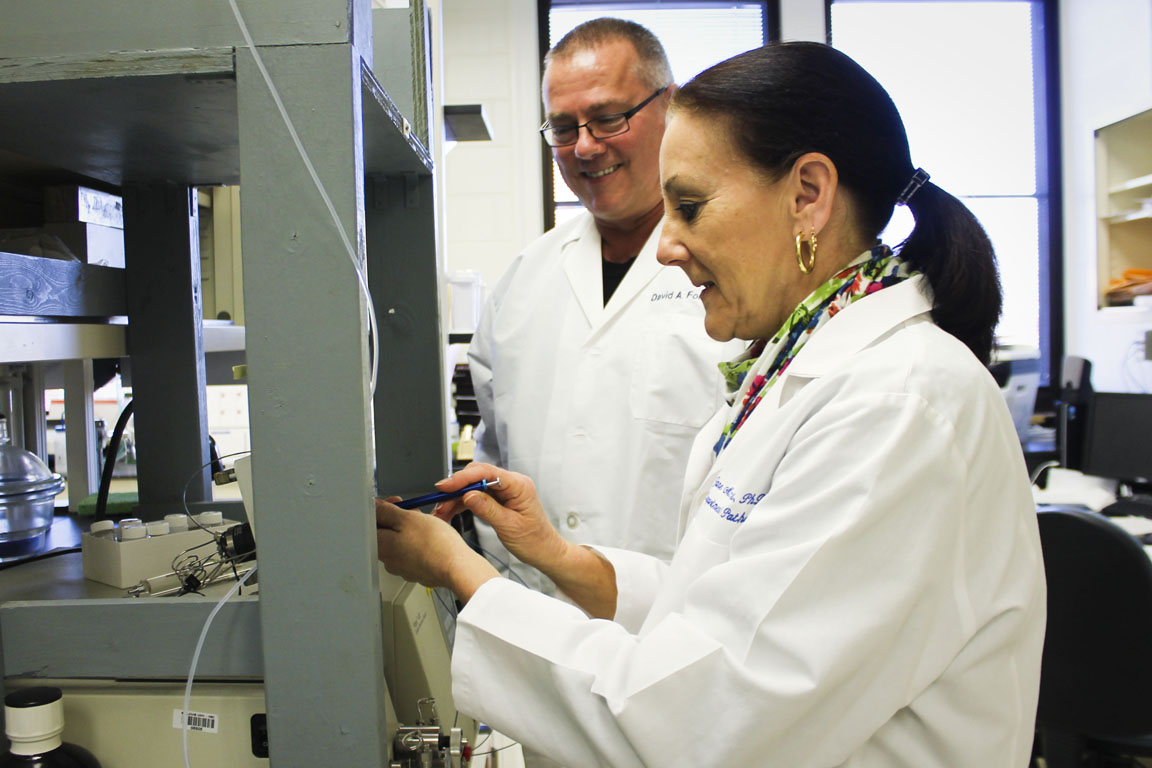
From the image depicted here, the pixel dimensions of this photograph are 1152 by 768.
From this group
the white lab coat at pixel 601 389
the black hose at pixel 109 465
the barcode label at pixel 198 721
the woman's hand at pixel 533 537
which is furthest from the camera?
the white lab coat at pixel 601 389

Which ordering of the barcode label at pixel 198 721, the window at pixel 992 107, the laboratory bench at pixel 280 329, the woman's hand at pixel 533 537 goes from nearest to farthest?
the laboratory bench at pixel 280 329 < the barcode label at pixel 198 721 < the woman's hand at pixel 533 537 < the window at pixel 992 107

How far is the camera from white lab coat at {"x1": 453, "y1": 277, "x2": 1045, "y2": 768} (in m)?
0.65

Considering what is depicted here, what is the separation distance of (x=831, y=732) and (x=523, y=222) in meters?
3.47

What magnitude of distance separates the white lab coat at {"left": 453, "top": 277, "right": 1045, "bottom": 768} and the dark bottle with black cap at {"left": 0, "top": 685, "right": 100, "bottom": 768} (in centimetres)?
34

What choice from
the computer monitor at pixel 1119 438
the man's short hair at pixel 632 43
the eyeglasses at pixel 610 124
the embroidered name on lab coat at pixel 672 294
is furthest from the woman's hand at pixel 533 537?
the computer monitor at pixel 1119 438

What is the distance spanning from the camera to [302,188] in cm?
64

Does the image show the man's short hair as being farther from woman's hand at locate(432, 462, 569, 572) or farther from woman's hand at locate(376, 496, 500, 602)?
woman's hand at locate(376, 496, 500, 602)

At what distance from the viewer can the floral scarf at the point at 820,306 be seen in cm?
84

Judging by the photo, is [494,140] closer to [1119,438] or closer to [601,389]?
[601,389]

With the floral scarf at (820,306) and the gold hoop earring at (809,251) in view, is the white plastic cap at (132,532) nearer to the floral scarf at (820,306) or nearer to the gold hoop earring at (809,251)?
the floral scarf at (820,306)

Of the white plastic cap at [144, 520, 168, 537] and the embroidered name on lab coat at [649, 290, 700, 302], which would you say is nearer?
the white plastic cap at [144, 520, 168, 537]

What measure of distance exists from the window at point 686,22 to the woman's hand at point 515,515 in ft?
10.4

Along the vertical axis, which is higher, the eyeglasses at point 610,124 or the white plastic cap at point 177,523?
the eyeglasses at point 610,124

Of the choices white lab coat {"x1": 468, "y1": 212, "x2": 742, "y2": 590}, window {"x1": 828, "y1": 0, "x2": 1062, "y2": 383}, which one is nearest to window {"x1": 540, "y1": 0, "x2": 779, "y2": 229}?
window {"x1": 828, "y1": 0, "x2": 1062, "y2": 383}
